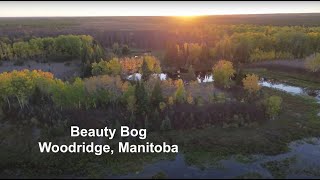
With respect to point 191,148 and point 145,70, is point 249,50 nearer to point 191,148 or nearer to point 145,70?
point 145,70

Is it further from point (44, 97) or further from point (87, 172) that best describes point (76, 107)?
point (87, 172)

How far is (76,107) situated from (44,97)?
7493 millimetres

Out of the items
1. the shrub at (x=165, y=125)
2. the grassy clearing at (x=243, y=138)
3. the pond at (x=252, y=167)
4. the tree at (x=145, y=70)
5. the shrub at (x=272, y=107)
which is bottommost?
the pond at (x=252, y=167)

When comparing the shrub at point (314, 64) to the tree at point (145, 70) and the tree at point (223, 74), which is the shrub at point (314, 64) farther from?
the tree at point (145, 70)

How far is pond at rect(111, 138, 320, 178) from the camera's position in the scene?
151ft

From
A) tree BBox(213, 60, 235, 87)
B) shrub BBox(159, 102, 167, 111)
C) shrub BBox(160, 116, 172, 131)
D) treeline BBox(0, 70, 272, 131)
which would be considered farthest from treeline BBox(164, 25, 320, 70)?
shrub BBox(160, 116, 172, 131)

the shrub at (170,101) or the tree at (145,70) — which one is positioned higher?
the tree at (145,70)

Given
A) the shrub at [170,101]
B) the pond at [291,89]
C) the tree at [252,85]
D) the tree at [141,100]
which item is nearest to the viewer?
the tree at [141,100]

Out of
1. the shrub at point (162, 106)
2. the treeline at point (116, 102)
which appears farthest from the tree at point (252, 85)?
the shrub at point (162, 106)

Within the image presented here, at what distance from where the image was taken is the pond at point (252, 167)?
1817 inches

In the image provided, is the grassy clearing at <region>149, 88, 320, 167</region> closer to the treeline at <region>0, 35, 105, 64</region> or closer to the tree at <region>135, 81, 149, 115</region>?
the tree at <region>135, 81, 149, 115</region>

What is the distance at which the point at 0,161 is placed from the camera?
5053 centimetres

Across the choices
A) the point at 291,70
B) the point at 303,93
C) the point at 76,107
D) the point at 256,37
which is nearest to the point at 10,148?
the point at 76,107

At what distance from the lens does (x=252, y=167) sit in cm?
4822
